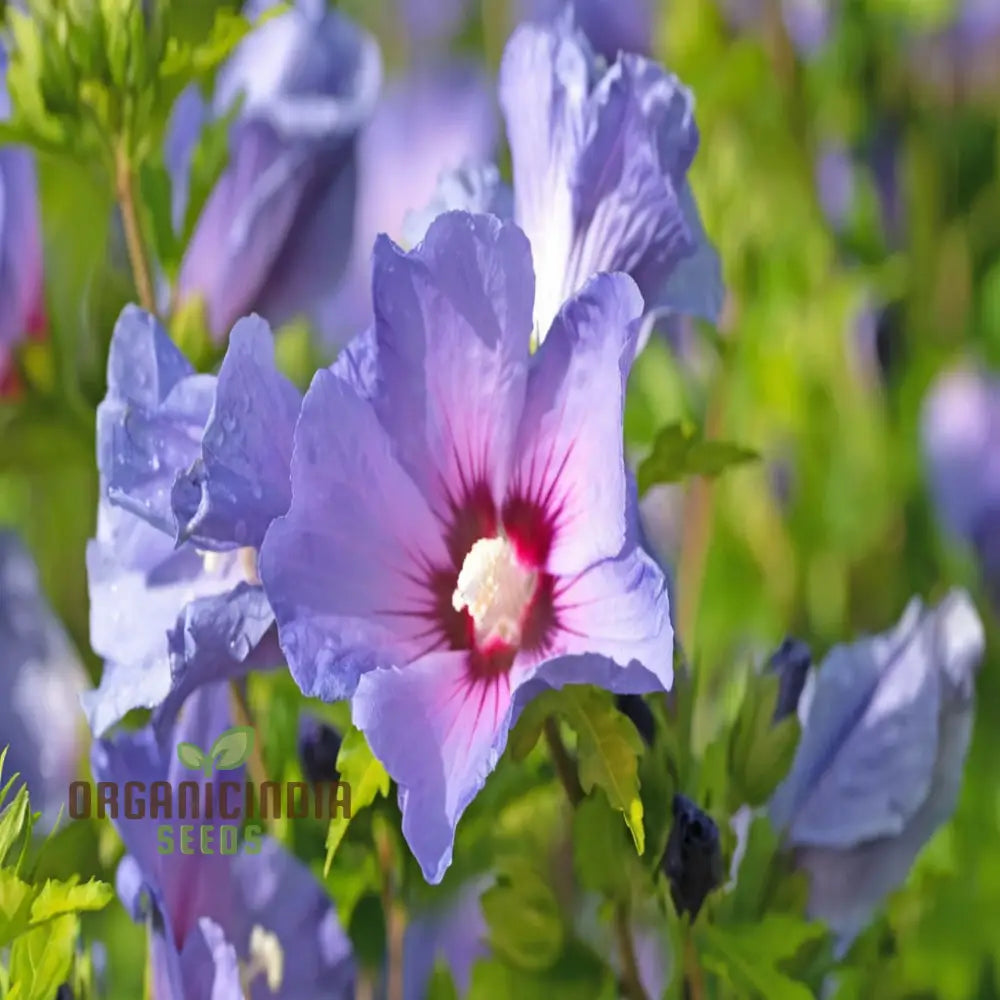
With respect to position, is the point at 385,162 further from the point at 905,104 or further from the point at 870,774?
the point at 870,774

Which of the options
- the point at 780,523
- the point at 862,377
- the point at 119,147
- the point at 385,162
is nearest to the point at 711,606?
the point at 780,523

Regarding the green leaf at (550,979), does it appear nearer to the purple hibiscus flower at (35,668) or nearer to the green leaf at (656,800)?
the green leaf at (656,800)

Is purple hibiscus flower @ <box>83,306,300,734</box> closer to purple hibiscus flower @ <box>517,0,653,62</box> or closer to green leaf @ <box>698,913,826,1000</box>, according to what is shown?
green leaf @ <box>698,913,826,1000</box>

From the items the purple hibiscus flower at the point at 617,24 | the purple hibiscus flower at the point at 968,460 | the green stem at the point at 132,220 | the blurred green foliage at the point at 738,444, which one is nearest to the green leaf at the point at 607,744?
the blurred green foliage at the point at 738,444

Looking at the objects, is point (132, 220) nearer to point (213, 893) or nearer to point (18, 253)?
point (18, 253)

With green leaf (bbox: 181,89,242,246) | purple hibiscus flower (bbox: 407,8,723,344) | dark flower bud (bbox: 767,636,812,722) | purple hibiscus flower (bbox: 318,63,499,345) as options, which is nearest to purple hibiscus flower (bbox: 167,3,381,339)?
green leaf (bbox: 181,89,242,246)
